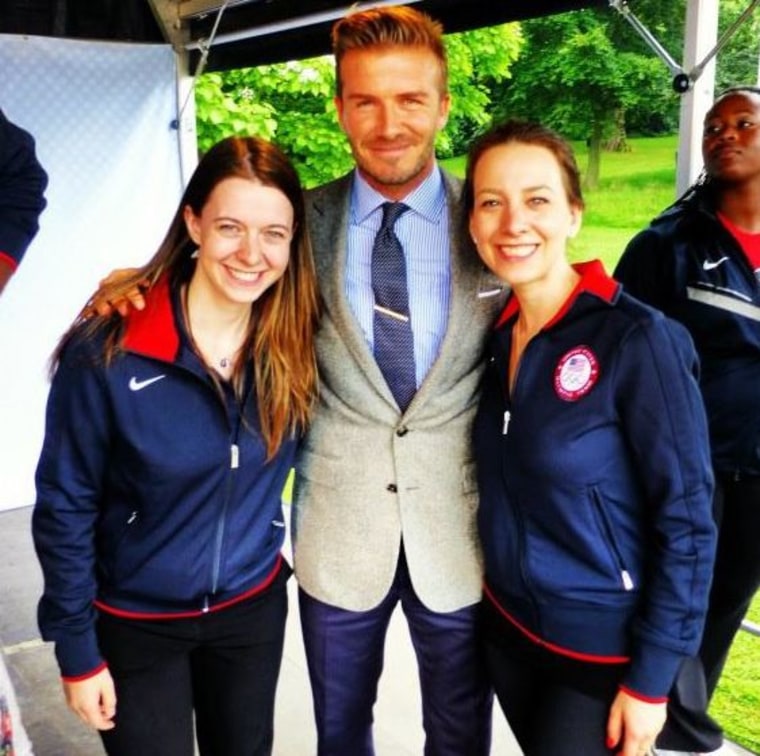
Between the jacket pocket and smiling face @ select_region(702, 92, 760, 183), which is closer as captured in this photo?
the jacket pocket

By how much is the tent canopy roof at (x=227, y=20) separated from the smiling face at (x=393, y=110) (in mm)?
935

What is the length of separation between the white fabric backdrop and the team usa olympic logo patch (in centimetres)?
333

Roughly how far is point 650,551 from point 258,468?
0.70m

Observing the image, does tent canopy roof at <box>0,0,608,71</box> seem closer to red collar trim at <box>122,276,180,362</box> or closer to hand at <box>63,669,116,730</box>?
red collar trim at <box>122,276,180,362</box>

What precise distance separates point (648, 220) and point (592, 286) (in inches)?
146

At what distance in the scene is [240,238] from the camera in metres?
1.52

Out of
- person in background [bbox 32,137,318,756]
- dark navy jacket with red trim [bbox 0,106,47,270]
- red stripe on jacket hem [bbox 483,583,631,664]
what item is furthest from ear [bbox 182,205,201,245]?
red stripe on jacket hem [bbox 483,583,631,664]

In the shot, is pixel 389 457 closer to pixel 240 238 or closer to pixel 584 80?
pixel 240 238

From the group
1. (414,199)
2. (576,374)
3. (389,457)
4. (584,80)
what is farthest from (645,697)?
(584,80)

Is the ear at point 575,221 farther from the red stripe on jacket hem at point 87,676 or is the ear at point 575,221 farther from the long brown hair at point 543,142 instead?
the red stripe on jacket hem at point 87,676

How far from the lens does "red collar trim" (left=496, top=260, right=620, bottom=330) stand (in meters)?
1.42

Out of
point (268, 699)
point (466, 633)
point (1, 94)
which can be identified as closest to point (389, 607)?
point (466, 633)

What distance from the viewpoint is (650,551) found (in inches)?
55.6

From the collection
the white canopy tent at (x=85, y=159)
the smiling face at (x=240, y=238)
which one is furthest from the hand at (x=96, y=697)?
the white canopy tent at (x=85, y=159)
